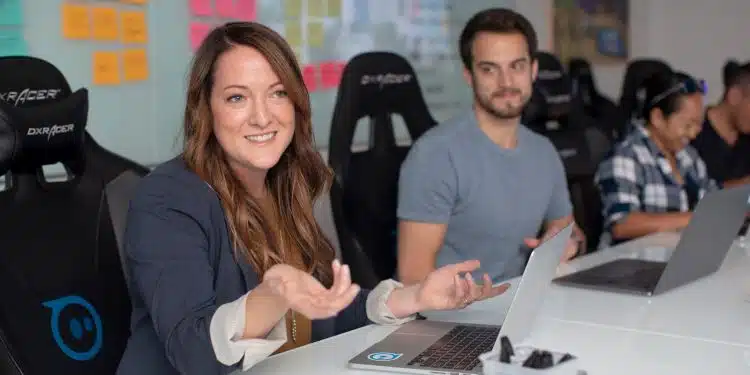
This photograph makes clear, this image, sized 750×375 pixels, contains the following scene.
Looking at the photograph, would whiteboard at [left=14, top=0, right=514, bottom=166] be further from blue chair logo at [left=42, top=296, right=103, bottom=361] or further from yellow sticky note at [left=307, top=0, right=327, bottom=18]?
blue chair logo at [left=42, top=296, right=103, bottom=361]

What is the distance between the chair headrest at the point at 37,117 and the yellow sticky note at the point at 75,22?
2.70 feet

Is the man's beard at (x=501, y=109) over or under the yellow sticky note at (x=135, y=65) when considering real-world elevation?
under

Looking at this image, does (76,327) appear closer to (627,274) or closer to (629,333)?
(629,333)

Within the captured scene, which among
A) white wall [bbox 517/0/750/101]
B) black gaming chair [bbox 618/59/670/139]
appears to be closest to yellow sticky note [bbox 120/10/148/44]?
black gaming chair [bbox 618/59/670/139]

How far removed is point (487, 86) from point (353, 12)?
1178mm

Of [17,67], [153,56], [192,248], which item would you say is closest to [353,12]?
[153,56]

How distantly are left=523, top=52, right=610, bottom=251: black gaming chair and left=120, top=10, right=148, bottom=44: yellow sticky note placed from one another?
134 cm

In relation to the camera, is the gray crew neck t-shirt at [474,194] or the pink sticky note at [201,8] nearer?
the gray crew neck t-shirt at [474,194]

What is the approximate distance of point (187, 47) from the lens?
2883 mm

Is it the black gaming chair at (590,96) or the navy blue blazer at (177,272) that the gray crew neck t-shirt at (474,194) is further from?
the black gaming chair at (590,96)

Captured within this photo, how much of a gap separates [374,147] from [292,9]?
0.90 m

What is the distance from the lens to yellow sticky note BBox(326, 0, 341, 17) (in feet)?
11.4

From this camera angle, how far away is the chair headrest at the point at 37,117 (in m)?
1.56

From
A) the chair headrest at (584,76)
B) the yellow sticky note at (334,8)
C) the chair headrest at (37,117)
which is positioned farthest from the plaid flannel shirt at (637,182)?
the chair headrest at (584,76)
